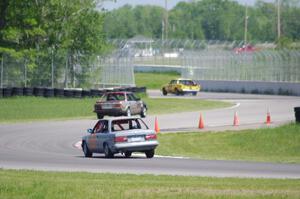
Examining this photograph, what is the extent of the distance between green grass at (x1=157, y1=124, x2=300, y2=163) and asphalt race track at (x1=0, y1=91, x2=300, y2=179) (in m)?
3.44

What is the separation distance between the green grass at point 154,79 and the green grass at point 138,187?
250 ft

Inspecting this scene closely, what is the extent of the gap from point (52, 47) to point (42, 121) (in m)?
21.9

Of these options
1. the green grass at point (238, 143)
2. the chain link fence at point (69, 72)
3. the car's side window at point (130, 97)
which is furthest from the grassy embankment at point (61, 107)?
the green grass at point (238, 143)

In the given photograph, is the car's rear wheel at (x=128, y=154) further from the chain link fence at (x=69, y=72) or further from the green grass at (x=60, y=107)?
the chain link fence at (x=69, y=72)

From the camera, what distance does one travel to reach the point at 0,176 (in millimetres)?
20906

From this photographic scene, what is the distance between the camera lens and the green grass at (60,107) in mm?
51969

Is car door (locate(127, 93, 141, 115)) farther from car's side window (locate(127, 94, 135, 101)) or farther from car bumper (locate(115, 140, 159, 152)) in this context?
car bumper (locate(115, 140, 159, 152))

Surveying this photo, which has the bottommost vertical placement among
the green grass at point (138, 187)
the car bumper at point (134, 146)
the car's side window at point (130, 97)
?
the car's side window at point (130, 97)

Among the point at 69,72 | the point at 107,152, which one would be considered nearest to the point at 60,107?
the point at 69,72

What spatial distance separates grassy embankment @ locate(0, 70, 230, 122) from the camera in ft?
171

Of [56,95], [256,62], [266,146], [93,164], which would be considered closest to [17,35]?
[56,95]

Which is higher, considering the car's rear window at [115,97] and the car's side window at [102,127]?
the car's side window at [102,127]

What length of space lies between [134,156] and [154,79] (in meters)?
73.4

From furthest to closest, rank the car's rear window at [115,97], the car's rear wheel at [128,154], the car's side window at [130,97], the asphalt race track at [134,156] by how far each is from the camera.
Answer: the car's side window at [130,97]
the car's rear window at [115,97]
the car's rear wheel at [128,154]
the asphalt race track at [134,156]
